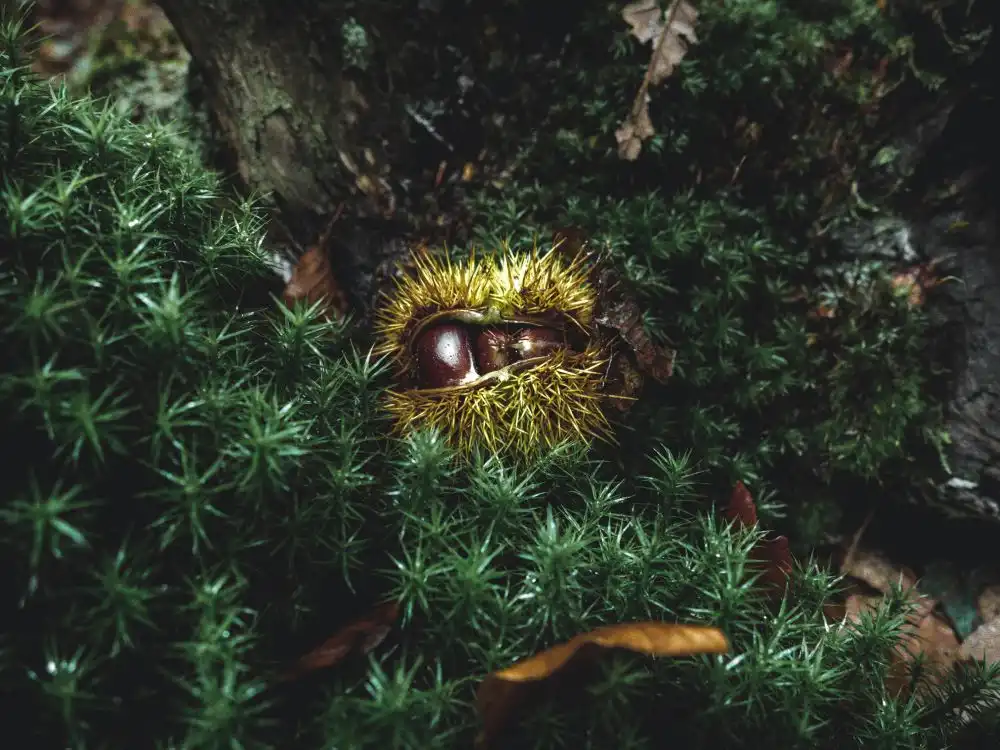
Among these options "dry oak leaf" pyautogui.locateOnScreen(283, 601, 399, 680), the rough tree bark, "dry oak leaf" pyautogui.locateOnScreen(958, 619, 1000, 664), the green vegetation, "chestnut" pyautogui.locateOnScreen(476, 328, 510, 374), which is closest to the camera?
the green vegetation

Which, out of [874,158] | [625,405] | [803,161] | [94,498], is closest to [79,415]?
[94,498]

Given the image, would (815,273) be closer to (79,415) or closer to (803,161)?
(803,161)

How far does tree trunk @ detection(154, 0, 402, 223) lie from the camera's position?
230 centimetres

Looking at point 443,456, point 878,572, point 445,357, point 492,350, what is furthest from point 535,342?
point 878,572

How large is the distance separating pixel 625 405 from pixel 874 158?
1.27 metres

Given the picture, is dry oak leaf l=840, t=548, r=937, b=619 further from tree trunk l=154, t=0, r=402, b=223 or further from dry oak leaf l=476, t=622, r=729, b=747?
tree trunk l=154, t=0, r=402, b=223

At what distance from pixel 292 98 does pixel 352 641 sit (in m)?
1.73

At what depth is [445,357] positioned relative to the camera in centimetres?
189

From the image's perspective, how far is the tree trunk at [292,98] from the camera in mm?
2297

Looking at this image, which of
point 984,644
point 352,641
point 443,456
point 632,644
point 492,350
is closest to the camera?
point 632,644

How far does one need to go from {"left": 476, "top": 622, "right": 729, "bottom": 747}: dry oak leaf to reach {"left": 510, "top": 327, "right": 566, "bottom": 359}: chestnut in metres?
0.72

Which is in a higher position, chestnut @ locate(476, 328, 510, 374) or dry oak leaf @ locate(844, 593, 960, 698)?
chestnut @ locate(476, 328, 510, 374)

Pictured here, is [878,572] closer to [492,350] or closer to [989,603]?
[989,603]

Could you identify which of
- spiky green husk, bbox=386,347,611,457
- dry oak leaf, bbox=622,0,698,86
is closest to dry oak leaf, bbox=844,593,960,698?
spiky green husk, bbox=386,347,611,457
